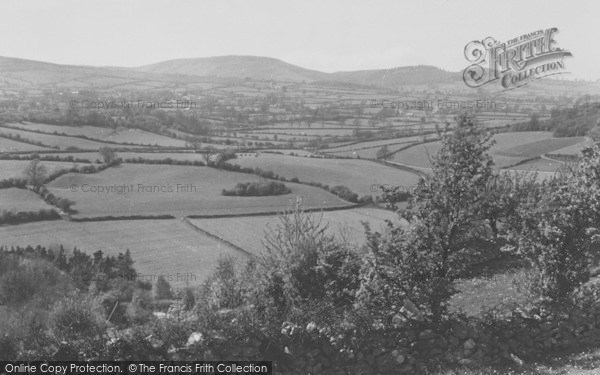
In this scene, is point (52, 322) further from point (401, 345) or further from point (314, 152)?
point (314, 152)

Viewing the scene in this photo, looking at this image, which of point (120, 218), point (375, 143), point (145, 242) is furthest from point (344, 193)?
point (375, 143)

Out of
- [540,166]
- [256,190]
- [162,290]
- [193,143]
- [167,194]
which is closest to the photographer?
[162,290]

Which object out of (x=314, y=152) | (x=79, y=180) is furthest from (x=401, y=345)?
(x=314, y=152)

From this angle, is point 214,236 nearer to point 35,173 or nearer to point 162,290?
point 162,290

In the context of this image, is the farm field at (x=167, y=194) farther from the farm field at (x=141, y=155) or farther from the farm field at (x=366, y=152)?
the farm field at (x=366, y=152)

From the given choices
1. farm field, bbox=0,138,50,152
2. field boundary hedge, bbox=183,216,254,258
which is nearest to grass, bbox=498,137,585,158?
field boundary hedge, bbox=183,216,254,258

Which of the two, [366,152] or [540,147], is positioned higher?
[540,147]

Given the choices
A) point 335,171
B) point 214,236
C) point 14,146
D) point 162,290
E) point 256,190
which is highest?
point 14,146
